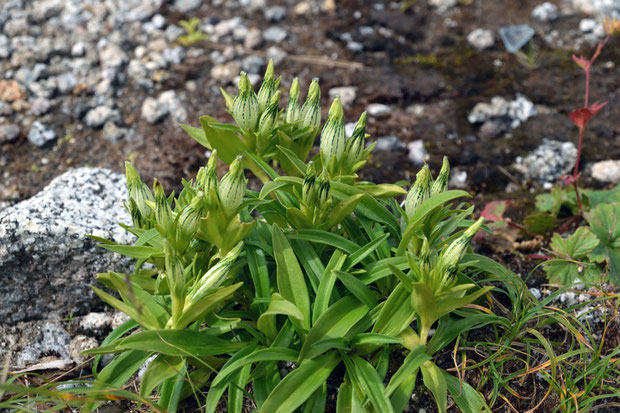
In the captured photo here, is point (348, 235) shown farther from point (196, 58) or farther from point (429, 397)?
point (196, 58)

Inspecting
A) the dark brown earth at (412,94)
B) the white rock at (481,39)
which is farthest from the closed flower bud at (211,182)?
the white rock at (481,39)

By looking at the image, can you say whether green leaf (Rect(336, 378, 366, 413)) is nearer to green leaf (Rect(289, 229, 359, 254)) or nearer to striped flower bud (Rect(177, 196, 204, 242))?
green leaf (Rect(289, 229, 359, 254))

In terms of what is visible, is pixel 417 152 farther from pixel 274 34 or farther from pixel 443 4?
pixel 443 4

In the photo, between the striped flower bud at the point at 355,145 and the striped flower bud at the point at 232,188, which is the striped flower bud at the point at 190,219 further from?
the striped flower bud at the point at 355,145

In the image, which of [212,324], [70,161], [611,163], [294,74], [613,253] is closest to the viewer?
[212,324]

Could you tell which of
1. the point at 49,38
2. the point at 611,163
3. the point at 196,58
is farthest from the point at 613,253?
the point at 49,38

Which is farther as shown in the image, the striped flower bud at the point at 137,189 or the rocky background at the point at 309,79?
the rocky background at the point at 309,79

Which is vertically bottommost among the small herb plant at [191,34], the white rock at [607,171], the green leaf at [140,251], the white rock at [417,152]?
the white rock at [607,171]

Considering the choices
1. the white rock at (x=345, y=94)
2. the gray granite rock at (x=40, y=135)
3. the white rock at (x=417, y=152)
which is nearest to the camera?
the white rock at (x=417, y=152)
